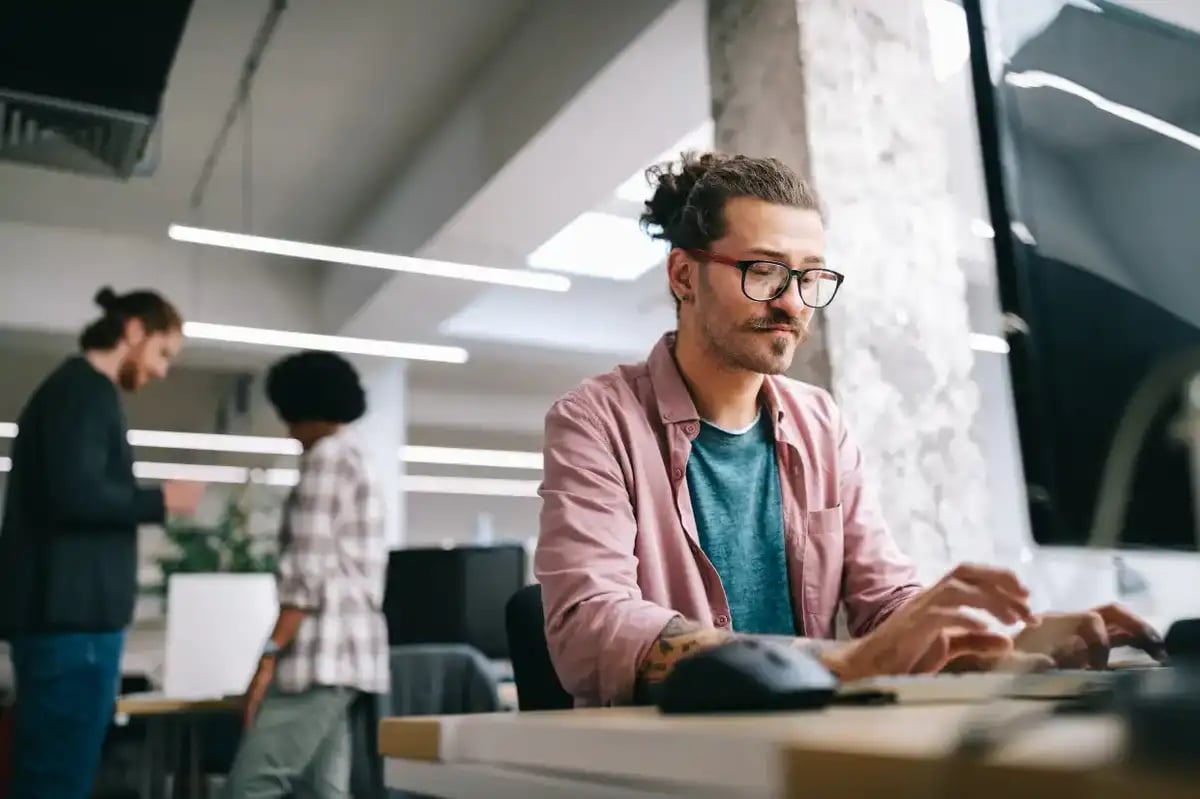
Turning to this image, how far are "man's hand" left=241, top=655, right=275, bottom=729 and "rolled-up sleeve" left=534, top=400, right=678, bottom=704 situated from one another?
5.06 ft

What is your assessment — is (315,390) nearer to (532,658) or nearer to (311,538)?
(311,538)

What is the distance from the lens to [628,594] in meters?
1.04

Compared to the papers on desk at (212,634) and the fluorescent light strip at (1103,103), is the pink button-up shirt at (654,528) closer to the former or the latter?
the fluorescent light strip at (1103,103)

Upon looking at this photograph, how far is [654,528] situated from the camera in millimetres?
1226

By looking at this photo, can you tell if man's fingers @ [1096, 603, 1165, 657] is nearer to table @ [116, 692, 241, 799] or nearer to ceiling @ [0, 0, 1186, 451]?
ceiling @ [0, 0, 1186, 451]

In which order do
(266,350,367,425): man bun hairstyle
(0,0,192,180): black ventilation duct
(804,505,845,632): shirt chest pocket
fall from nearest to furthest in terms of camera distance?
(804,505,845,632): shirt chest pocket → (266,350,367,425): man bun hairstyle → (0,0,192,180): black ventilation duct

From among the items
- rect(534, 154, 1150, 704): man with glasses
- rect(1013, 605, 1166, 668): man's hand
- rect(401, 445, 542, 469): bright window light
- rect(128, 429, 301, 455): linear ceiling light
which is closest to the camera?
rect(1013, 605, 1166, 668): man's hand

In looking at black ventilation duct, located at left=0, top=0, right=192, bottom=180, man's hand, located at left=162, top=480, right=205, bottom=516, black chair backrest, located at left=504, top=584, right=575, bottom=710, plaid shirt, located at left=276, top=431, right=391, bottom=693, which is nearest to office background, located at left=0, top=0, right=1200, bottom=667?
black chair backrest, located at left=504, top=584, right=575, bottom=710

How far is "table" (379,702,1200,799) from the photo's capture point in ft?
0.98

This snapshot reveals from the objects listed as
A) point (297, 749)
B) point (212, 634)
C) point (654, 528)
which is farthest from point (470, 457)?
point (654, 528)

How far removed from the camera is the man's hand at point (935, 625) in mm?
761

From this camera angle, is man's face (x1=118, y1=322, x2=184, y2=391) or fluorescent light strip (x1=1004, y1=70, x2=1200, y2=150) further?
man's face (x1=118, y1=322, x2=184, y2=391)

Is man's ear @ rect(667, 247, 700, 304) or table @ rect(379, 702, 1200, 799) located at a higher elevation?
→ man's ear @ rect(667, 247, 700, 304)

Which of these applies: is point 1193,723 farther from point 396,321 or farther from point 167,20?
point 396,321
